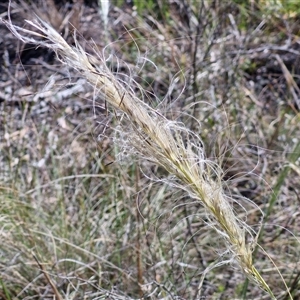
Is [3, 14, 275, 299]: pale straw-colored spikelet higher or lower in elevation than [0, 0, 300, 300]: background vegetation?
higher

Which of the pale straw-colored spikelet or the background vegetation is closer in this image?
the pale straw-colored spikelet

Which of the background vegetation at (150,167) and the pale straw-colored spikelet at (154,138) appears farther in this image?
the background vegetation at (150,167)

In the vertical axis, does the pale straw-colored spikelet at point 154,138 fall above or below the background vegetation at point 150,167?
above

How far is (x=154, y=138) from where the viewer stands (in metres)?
1.11

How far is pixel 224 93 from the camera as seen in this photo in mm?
3049

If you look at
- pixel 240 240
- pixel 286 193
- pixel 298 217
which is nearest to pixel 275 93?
pixel 286 193

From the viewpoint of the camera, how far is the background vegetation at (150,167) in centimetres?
215

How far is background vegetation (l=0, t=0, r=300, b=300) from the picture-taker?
7.07 feet

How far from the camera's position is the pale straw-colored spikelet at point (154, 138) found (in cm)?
109

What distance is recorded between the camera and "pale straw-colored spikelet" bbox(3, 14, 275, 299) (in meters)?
1.09

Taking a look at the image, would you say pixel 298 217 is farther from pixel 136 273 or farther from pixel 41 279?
pixel 41 279

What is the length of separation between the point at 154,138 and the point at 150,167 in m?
1.76

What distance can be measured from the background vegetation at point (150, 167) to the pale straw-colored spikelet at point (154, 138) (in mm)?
312

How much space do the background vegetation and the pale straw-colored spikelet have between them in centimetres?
31
